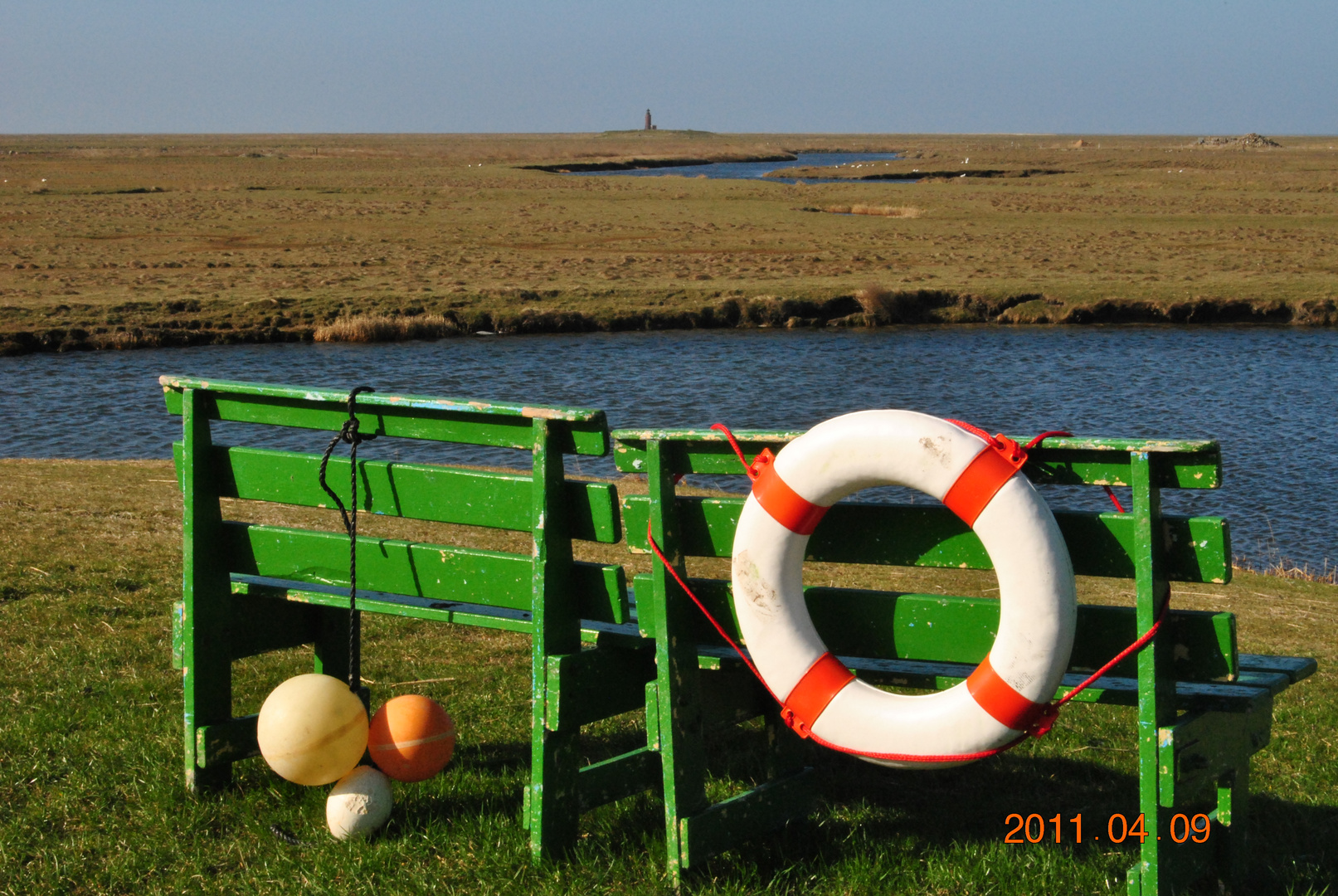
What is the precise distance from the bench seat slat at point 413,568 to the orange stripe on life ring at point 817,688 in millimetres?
529

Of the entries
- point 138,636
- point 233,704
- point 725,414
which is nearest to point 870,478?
point 233,704

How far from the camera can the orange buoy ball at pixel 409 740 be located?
12.3 ft

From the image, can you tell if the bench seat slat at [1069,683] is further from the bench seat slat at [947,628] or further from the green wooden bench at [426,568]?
the green wooden bench at [426,568]

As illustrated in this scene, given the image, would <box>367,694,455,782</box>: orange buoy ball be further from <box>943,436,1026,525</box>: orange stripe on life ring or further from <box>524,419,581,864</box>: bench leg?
<box>943,436,1026,525</box>: orange stripe on life ring

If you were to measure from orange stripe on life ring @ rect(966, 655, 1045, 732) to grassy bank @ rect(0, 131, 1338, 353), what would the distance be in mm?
23300

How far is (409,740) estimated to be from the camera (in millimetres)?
3762

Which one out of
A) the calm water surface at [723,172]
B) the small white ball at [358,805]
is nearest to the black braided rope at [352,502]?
the small white ball at [358,805]

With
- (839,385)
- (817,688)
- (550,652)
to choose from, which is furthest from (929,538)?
(839,385)

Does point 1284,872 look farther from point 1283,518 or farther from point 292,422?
point 1283,518

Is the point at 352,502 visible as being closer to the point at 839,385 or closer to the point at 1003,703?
the point at 1003,703

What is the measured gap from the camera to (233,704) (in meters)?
4.96

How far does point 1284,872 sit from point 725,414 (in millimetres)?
15891

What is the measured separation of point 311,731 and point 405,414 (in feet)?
3.00

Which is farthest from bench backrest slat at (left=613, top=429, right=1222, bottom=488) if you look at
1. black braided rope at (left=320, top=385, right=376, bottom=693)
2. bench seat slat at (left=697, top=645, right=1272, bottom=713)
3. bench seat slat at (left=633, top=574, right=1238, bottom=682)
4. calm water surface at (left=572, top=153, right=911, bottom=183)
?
calm water surface at (left=572, top=153, right=911, bottom=183)
